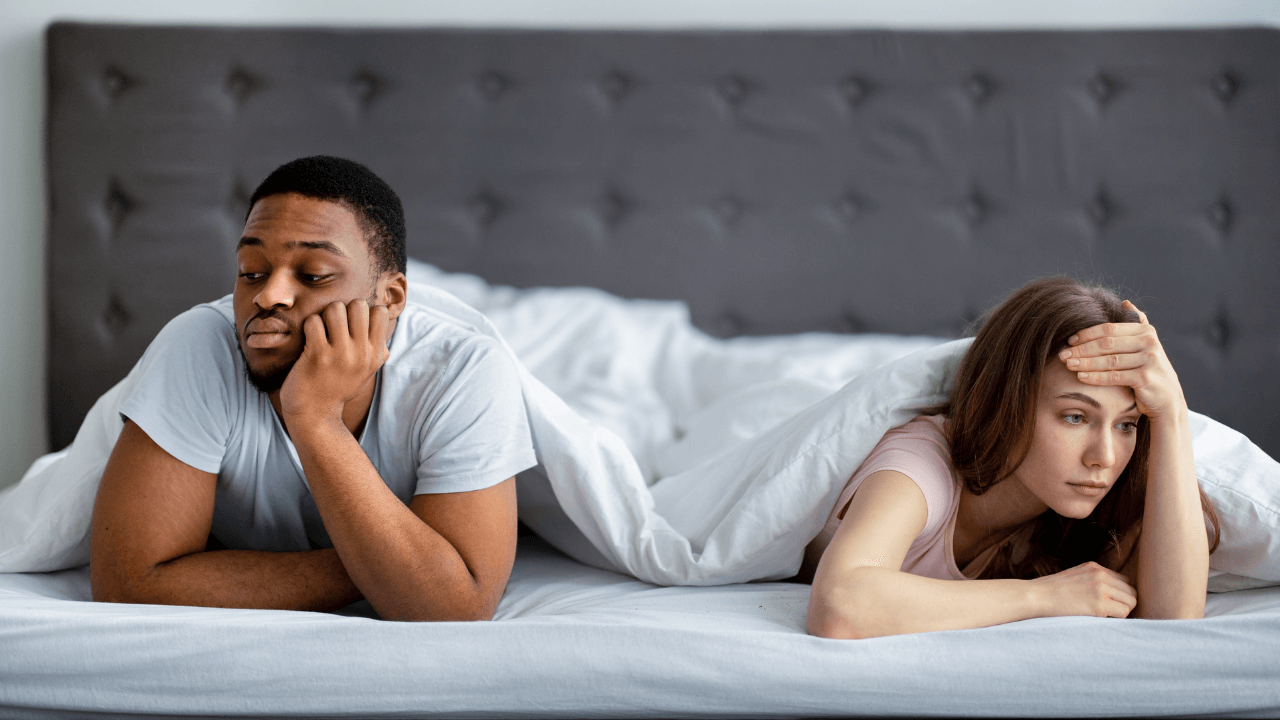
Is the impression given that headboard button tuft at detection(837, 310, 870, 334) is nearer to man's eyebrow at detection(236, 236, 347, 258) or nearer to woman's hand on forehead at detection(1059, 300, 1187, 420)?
woman's hand on forehead at detection(1059, 300, 1187, 420)

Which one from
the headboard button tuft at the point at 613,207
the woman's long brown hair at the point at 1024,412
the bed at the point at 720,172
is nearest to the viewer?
the woman's long brown hair at the point at 1024,412

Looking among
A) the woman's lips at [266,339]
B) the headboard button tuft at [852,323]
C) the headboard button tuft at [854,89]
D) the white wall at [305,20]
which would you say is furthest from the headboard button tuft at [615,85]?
the woman's lips at [266,339]

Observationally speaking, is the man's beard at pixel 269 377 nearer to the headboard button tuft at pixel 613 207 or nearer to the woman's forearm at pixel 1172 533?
the woman's forearm at pixel 1172 533

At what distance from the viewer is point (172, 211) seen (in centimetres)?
197

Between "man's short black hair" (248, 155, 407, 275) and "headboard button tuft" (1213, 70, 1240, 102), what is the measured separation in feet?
6.44

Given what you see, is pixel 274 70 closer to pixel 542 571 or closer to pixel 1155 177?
pixel 542 571

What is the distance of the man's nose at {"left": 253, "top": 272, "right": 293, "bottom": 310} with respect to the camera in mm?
932

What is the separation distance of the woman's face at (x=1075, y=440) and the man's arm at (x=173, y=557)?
799mm

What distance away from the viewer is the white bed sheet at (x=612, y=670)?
0.75 m

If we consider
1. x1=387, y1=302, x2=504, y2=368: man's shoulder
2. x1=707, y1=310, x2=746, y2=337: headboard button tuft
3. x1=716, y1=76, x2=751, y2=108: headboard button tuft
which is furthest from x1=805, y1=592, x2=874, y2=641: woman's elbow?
x1=716, y1=76, x2=751, y2=108: headboard button tuft

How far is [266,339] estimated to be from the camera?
37.4 inches

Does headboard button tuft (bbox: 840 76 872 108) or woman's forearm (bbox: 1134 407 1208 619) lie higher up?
headboard button tuft (bbox: 840 76 872 108)

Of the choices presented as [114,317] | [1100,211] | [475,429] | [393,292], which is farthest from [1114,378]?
[114,317]

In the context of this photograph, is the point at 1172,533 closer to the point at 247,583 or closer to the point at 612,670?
the point at 612,670
